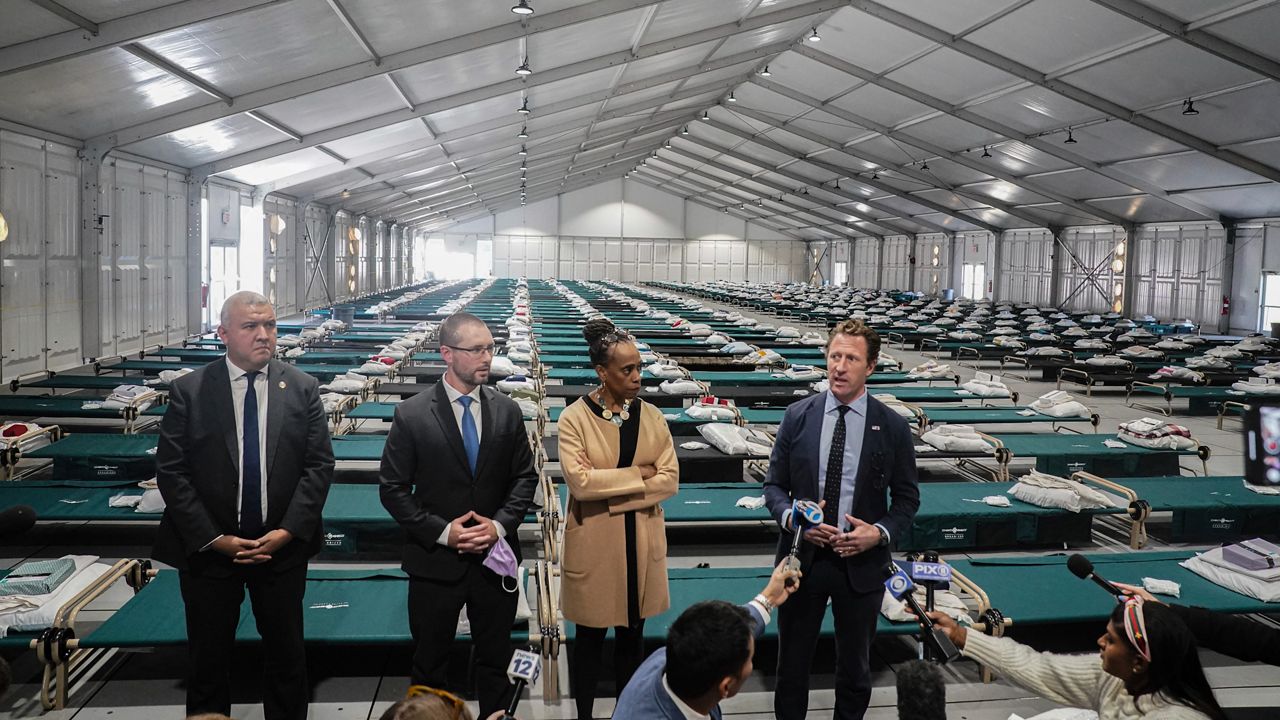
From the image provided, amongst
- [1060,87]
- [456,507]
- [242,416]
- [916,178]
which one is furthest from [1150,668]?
[916,178]

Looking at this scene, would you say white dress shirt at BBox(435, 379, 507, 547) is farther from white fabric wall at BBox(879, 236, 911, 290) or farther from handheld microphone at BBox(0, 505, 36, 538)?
white fabric wall at BBox(879, 236, 911, 290)

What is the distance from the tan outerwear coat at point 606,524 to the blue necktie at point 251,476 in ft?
3.65

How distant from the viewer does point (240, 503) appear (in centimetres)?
337

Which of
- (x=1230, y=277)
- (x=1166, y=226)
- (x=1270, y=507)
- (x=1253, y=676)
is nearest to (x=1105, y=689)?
(x=1253, y=676)

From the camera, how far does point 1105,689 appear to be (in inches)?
113

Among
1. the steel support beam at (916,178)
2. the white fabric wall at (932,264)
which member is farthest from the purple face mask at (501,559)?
the white fabric wall at (932,264)

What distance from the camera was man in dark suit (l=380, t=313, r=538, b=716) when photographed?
3.37 metres

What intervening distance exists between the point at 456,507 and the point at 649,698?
1344 mm

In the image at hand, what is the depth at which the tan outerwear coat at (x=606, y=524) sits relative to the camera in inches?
134

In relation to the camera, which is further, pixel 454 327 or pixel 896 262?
pixel 896 262

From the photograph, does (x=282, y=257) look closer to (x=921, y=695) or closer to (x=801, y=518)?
(x=801, y=518)

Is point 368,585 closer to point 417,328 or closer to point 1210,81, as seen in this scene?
point 417,328

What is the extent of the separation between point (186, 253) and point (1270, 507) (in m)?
18.6

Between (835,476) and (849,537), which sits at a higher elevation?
(835,476)
